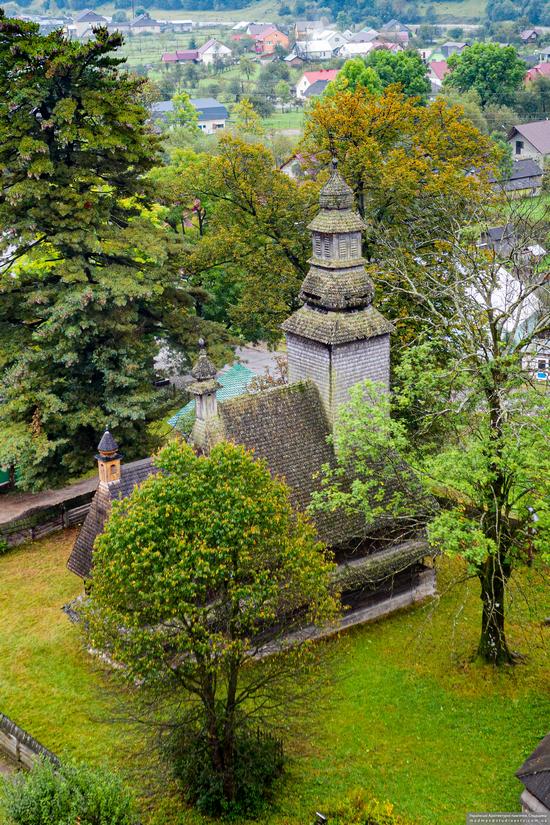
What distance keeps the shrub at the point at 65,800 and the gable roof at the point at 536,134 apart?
81.0m

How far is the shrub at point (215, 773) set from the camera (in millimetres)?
18438

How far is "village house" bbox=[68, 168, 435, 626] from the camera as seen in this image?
80.5 feet

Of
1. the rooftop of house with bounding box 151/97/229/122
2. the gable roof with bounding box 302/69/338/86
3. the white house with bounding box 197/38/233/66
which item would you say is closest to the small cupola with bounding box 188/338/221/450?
the rooftop of house with bounding box 151/97/229/122

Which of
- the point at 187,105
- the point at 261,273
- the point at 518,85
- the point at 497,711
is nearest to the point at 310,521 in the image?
the point at 497,711

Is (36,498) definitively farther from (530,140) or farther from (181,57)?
(181,57)

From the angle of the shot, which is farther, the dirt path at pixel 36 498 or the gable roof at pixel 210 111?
the gable roof at pixel 210 111

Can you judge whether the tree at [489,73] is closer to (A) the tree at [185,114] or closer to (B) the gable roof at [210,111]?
(B) the gable roof at [210,111]

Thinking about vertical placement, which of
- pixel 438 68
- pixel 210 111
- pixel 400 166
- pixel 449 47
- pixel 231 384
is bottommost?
pixel 231 384

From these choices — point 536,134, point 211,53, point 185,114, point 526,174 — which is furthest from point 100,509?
point 211,53

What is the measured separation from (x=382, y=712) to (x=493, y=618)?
3.95 meters

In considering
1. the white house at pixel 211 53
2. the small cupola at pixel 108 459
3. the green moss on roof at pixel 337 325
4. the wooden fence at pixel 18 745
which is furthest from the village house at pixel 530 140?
the white house at pixel 211 53

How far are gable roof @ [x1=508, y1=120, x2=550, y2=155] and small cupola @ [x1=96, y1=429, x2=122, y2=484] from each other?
72728 mm

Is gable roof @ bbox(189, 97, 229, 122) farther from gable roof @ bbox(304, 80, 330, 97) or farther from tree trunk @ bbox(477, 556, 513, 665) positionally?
tree trunk @ bbox(477, 556, 513, 665)

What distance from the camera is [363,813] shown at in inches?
712
